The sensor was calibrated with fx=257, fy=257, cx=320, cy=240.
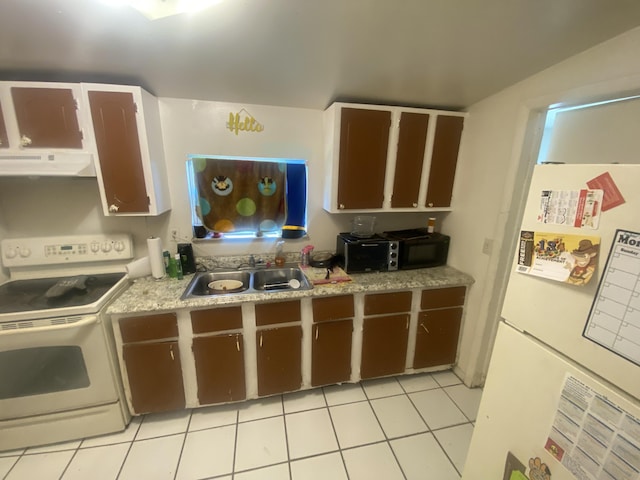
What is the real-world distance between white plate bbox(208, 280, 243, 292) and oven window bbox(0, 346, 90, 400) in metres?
0.80

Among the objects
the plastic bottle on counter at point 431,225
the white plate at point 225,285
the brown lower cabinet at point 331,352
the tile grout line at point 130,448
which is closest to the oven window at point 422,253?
the plastic bottle on counter at point 431,225

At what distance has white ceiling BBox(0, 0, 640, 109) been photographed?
1.02m

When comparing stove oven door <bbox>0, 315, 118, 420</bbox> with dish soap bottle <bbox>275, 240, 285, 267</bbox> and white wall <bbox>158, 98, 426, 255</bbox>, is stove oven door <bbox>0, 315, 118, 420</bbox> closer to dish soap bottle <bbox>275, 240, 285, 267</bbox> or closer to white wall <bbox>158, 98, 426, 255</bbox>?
white wall <bbox>158, 98, 426, 255</bbox>

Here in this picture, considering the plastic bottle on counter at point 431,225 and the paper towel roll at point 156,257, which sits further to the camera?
the plastic bottle on counter at point 431,225

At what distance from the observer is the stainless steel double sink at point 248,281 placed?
5.98 ft

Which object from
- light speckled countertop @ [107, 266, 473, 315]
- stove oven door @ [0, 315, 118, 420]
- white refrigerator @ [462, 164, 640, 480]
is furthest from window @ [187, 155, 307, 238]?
white refrigerator @ [462, 164, 640, 480]

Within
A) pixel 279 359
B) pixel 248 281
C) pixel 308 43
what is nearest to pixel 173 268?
pixel 248 281

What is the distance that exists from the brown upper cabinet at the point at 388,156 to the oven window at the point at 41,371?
188cm

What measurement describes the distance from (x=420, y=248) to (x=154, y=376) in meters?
2.12

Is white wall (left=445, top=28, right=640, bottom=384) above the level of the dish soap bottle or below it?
above

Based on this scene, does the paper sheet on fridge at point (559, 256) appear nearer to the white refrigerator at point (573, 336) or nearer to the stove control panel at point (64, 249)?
the white refrigerator at point (573, 336)

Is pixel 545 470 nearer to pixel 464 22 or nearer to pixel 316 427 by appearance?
pixel 316 427

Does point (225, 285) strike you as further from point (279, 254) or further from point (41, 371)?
point (41, 371)

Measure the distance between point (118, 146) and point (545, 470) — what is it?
8.01ft
